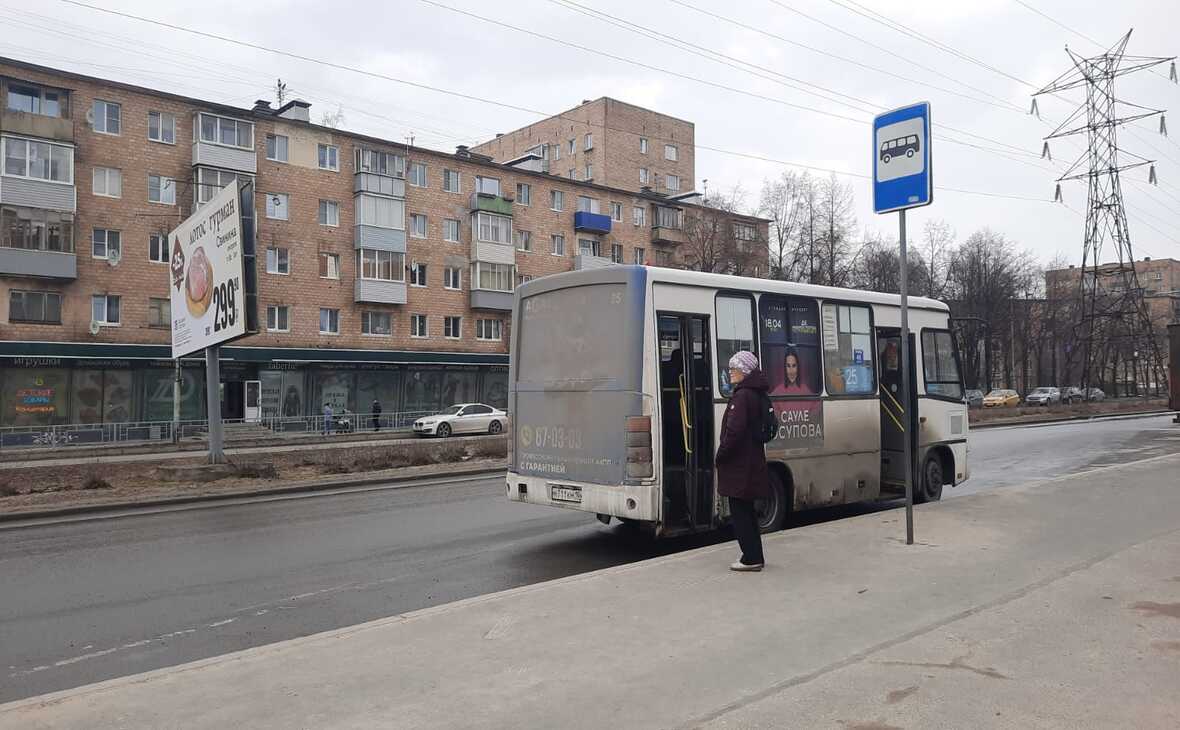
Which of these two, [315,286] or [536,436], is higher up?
[315,286]

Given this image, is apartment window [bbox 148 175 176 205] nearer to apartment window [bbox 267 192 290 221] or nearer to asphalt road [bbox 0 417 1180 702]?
apartment window [bbox 267 192 290 221]

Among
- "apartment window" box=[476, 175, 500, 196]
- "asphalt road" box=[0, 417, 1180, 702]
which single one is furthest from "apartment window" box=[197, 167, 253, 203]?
"asphalt road" box=[0, 417, 1180, 702]

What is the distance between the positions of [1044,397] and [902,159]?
68.6m

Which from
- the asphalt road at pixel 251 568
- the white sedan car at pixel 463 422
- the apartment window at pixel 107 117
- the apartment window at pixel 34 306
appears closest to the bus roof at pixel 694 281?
the asphalt road at pixel 251 568

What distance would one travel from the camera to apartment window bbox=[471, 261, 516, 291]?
170 feet

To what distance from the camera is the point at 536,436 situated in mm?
9266

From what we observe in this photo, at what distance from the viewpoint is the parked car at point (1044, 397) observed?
207 feet

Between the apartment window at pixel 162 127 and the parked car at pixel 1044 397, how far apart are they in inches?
2269

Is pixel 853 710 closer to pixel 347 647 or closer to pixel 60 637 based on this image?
pixel 347 647

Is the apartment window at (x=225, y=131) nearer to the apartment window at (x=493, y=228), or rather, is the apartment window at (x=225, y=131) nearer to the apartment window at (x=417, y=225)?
the apartment window at (x=417, y=225)

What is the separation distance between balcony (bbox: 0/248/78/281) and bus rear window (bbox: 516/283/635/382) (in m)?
35.6

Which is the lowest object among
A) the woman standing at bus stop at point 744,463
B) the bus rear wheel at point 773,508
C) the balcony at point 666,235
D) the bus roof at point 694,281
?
the bus rear wheel at point 773,508

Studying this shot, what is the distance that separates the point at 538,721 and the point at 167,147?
143 ft

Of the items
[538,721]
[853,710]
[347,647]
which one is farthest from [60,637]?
[853,710]
